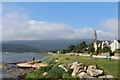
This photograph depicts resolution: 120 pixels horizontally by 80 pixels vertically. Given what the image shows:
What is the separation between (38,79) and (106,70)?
5.92m

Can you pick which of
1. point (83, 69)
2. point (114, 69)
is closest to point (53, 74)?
point (83, 69)

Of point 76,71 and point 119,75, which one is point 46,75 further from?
point 119,75

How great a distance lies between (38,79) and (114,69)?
661 centimetres

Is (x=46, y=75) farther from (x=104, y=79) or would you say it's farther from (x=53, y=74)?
(x=104, y=79)

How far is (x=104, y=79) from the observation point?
13.0 meters

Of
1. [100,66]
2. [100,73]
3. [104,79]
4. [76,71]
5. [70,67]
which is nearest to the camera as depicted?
[104,79]

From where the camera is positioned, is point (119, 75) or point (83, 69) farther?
point (83, 69)

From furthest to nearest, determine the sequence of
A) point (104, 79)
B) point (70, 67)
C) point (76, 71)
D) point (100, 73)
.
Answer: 1. point (70, 67)
2. point (76, 71)
3. point (100, 73)
4. point (104, 79)

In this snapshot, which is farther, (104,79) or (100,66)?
(100,66)

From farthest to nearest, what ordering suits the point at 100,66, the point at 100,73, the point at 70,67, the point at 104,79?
1. the point at 70,67
2. the point at 100,66
3. the point at 100,73
4. the point at 104,79

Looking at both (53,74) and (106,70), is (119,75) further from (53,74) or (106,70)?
(53,74)

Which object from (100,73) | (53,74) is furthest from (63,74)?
(100,73)

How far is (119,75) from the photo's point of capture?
1366 centimetres

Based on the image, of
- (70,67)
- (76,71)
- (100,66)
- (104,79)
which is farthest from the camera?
(70,67)
